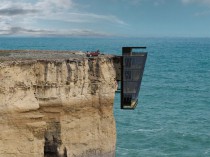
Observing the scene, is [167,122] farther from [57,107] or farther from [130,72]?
[57,107]

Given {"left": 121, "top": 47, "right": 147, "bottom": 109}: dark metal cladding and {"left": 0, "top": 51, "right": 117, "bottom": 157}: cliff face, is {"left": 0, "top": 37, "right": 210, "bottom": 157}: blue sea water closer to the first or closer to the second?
{"left": 121, "top": 47, "right": 147, "bottom": 109}: dark metal cladding

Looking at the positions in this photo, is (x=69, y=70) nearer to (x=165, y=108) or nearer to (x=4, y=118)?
(x=4, y=118)

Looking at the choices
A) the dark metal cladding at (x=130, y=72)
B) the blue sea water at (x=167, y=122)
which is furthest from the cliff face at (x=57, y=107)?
the blue sea water at (x=167, y=122)

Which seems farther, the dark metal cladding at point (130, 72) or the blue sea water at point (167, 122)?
the blue sea water at point (167, 122)

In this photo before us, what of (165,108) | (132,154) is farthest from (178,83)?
(132,154)

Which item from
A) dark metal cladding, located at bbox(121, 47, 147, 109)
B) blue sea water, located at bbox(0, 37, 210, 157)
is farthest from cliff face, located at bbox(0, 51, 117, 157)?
blue sea water, located at bbox(0, 37, 210, 157)

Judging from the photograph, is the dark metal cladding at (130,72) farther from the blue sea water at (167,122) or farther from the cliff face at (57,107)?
the blue sea water at (167,122)
